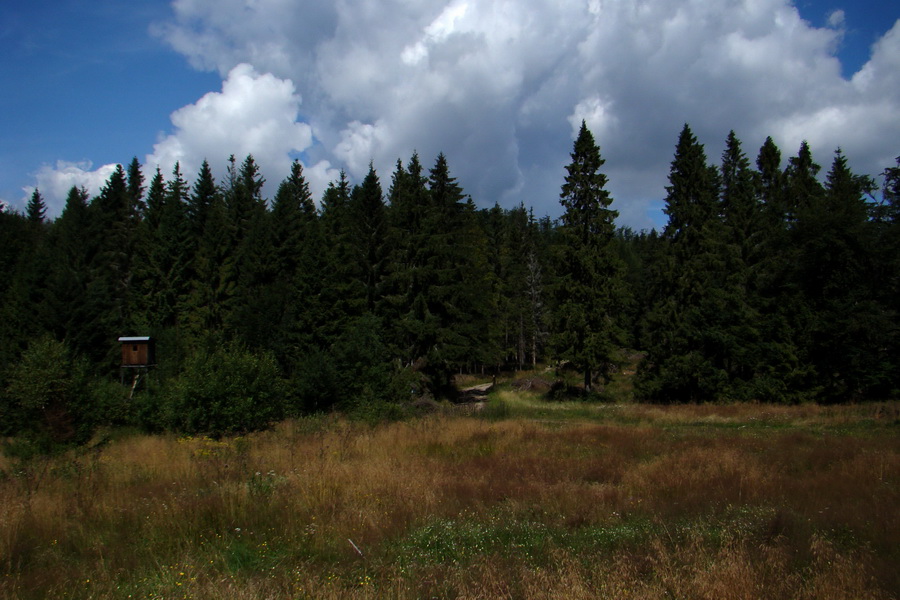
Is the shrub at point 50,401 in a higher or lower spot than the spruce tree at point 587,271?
lower

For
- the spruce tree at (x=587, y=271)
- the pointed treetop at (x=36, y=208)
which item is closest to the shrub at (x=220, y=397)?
the spruce tree at (x=587, y=271)

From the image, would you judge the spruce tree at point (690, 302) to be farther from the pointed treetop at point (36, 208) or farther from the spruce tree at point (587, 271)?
the pointed treetop at point (36, 208)

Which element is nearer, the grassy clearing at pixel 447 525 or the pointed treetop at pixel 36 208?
the grassy clearing at pixel 447 525

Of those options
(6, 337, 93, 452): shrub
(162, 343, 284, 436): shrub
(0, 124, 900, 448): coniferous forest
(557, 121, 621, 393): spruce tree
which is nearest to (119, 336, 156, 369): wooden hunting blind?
(0, 124, 900, 448): coniferous forest

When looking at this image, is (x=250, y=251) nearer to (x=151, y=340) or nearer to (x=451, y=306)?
(x=151, y=340)

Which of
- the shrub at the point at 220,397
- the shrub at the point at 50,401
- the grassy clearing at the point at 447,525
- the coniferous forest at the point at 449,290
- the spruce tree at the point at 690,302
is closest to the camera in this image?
the grassy clearing at the point at 447,525

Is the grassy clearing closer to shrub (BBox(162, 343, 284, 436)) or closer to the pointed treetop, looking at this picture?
shrub (BBox(162, 343, 284, 436))

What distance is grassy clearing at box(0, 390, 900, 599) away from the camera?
450 centimetres

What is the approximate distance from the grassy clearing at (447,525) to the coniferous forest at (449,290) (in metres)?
9.59

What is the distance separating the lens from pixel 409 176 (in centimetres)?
3350

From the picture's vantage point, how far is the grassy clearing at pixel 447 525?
14.8 ft

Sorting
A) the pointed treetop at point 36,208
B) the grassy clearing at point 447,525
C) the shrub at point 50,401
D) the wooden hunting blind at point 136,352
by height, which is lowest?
the grassy clearing at point 447,525

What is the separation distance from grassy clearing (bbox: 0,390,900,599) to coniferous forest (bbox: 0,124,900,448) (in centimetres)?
959

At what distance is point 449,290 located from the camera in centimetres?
3247
